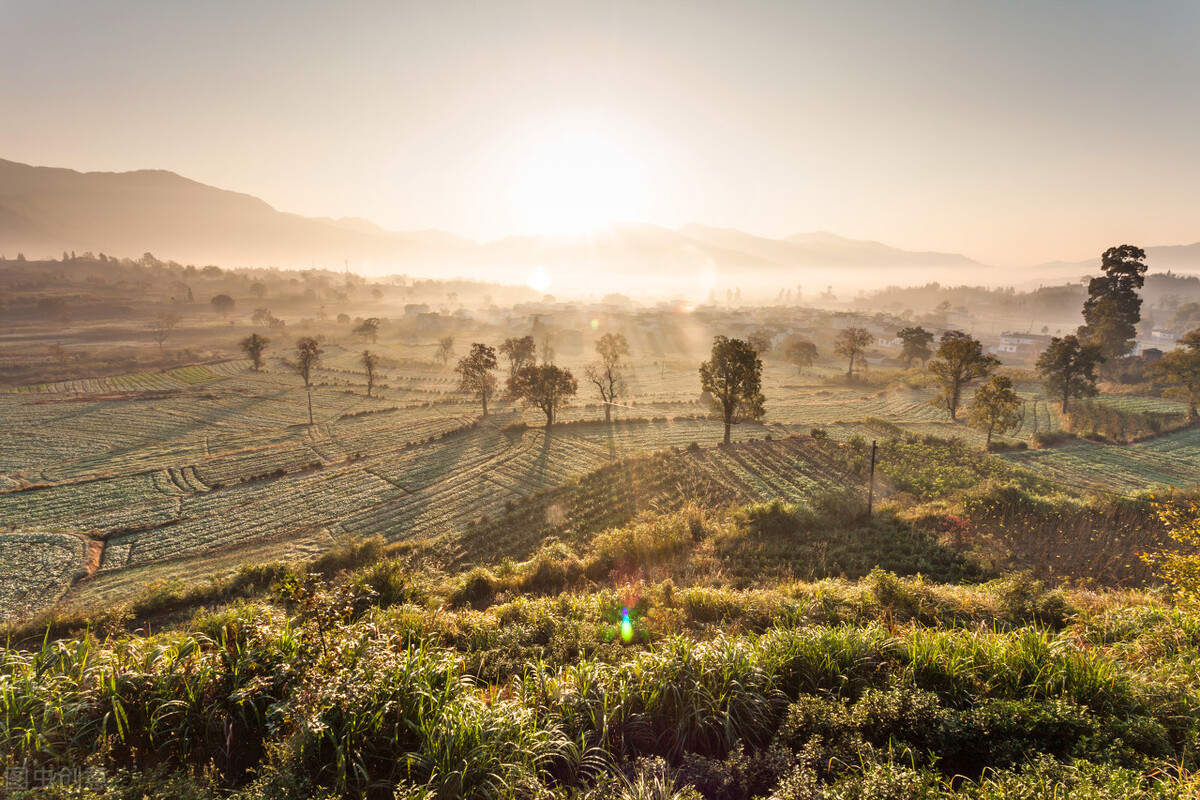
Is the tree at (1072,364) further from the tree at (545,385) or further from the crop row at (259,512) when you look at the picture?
the crop row at (259,512)

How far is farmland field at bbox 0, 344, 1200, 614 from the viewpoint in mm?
25953

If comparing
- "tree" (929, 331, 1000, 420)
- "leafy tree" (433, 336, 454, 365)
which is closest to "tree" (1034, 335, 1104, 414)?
"tree" (929, 331, 1000, 420)

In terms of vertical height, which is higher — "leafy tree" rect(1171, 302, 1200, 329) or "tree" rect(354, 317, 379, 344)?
"leafy tree" rect(1171, 302, 1200, 329)

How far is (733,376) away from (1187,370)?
161ft

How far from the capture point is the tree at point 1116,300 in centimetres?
6406

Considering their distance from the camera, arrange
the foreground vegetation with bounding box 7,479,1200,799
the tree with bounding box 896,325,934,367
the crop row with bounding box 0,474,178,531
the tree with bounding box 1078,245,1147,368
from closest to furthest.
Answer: the foreground vegetation with bounding box 7,479,1200,799 < the crop row with bounding box 0,474,178,531 < the tree with bounding box 1078,245,1147,368 < the tree with bounding box 896,325,934,367

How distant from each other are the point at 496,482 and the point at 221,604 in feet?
61.4

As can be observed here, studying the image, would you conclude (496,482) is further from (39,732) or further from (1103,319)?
(1103,319)

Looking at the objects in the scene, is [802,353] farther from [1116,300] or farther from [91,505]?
[91,505]

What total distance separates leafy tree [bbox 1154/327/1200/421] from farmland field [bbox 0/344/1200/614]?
180 inches

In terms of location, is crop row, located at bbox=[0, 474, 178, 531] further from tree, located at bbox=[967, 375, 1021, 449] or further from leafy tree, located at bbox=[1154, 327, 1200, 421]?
leafy tree, located at bbox=[1154, 327, 1200, 421]

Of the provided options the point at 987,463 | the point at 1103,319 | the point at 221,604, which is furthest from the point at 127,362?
the point at 1103,319

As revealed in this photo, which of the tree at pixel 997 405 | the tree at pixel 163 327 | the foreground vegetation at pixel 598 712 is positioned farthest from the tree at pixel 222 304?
the tree at pixel 997 405

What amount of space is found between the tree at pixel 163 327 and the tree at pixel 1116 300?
170 metres
